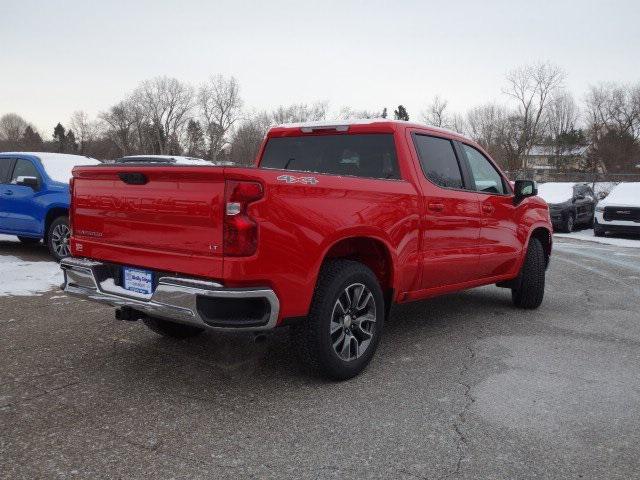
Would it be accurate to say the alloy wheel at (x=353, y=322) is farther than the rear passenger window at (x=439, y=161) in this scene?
No

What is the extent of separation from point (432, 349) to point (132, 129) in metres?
97.5

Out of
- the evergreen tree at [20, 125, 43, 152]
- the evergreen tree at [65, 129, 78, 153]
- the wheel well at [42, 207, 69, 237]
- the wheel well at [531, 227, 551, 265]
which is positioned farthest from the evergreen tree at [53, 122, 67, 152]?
the wheel well at [531, 227, 551, 265]

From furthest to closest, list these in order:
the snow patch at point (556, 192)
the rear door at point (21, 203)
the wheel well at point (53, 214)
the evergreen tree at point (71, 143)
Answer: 1. the evergreen tree at point (71, 143)
2. the snow patch at point (556, 192)
3. the rear door at point (21, 203)
4. the wheel well at point (53, 214)

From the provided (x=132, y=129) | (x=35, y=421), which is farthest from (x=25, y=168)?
(x=132, y=129)

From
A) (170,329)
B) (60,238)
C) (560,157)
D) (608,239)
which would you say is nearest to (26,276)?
(60,238)

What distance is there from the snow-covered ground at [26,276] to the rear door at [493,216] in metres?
4.86

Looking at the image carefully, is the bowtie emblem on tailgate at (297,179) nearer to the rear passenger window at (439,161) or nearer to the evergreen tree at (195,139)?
the rear passenger window at (439,161)

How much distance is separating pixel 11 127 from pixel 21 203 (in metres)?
141

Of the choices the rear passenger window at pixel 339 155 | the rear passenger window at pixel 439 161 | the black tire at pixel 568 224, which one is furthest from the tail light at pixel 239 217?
the black tire at pixel 568 224

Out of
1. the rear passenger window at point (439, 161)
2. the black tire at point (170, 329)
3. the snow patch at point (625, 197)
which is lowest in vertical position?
the black tire at point (170, 329)

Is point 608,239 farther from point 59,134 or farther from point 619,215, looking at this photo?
point 59,134

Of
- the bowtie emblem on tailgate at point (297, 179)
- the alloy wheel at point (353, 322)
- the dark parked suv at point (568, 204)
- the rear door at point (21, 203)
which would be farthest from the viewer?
the dark parked suv at point (568, 204)

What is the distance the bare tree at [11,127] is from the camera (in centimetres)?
12769

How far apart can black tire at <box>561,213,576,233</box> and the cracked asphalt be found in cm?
1257
